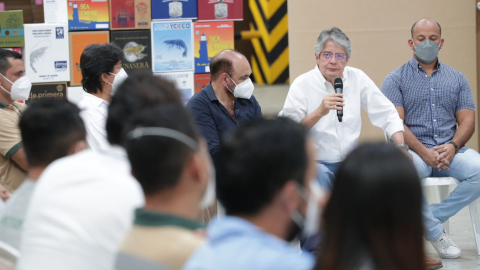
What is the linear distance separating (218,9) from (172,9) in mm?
348

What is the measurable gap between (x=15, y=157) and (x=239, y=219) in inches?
91.2

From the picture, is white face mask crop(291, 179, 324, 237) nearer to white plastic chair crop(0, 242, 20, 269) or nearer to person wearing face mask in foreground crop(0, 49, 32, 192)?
white plastic chair crop(0, 242, 20, 269)

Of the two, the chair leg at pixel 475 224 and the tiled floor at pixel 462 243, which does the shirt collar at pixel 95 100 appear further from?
the chair leg at pixel 475 224

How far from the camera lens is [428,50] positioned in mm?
4059

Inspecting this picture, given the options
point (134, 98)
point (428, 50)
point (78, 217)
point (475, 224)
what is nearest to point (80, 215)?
point (78, 217)

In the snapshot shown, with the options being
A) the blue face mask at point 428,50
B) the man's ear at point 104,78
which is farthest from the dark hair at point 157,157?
the blue face mask at point 428,50

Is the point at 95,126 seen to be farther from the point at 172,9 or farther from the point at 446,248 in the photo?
the point at 446,248

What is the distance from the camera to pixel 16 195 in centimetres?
190

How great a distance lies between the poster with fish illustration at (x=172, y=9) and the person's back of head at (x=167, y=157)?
11.2 feet

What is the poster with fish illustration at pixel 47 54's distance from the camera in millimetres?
4527

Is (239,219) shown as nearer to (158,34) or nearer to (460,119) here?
(460,119)

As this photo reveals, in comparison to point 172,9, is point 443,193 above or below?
below

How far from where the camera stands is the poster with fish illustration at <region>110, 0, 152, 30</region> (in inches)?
182

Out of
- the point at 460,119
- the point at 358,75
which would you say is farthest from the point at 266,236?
the point at 460,119
